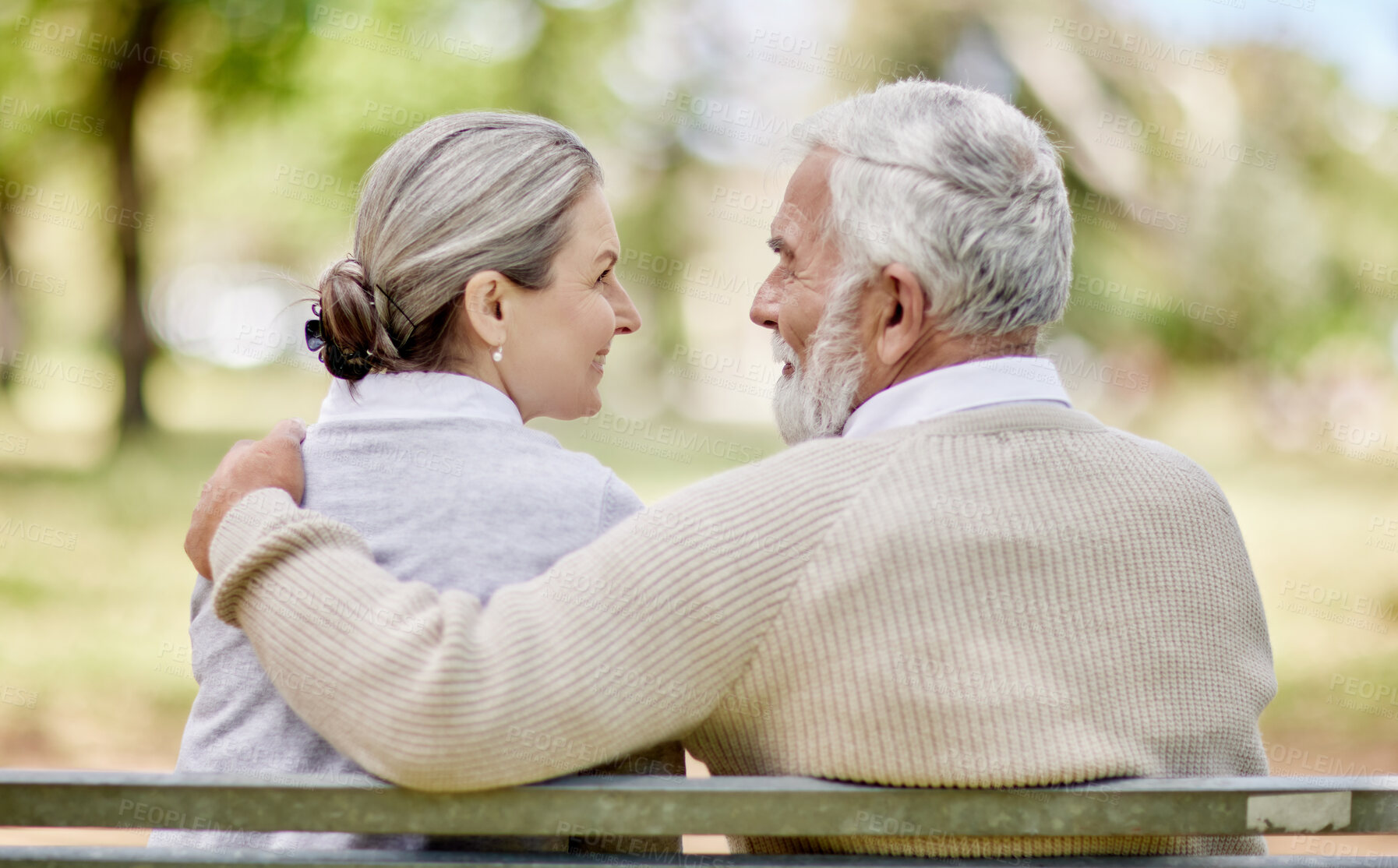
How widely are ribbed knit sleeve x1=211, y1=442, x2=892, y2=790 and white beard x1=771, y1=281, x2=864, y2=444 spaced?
1.50 ft

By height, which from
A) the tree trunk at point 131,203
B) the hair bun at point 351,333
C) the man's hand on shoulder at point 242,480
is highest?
the hair bun at point 351,333

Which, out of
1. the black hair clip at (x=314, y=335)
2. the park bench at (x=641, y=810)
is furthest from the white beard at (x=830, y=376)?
the black hair clip at (x=314, y=335)

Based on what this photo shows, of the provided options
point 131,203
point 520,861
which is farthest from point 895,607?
point 131,203

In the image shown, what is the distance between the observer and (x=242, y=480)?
173cm

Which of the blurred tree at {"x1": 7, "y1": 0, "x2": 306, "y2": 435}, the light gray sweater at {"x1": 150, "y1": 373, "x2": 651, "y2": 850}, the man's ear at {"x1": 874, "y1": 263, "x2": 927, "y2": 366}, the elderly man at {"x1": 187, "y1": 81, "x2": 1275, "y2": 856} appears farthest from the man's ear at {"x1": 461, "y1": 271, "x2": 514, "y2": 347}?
the blurred tree at {"x1": 7, "y1": 0, "x2": 306, "y2": 435}

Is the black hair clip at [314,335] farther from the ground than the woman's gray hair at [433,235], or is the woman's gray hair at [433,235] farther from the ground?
the woman's gray hair at [433,235]

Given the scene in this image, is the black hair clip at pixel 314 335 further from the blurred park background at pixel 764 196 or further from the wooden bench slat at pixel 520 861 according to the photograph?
the blurred park background at pixel 764 196

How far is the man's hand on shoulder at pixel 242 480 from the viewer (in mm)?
1701

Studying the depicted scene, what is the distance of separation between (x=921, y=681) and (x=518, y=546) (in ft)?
1.95

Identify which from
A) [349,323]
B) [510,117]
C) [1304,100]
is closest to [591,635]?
[349,323]

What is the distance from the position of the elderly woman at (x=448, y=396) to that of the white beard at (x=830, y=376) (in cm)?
39

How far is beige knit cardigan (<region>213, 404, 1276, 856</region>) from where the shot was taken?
1.51 metres

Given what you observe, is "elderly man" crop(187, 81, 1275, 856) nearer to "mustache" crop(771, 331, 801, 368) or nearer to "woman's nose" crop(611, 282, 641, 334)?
"mustache" crop(771, 331, 801, 368)

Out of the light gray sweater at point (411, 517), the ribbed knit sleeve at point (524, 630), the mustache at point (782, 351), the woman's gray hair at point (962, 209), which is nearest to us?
the ribbed knit sleeve at point (524, 630)
